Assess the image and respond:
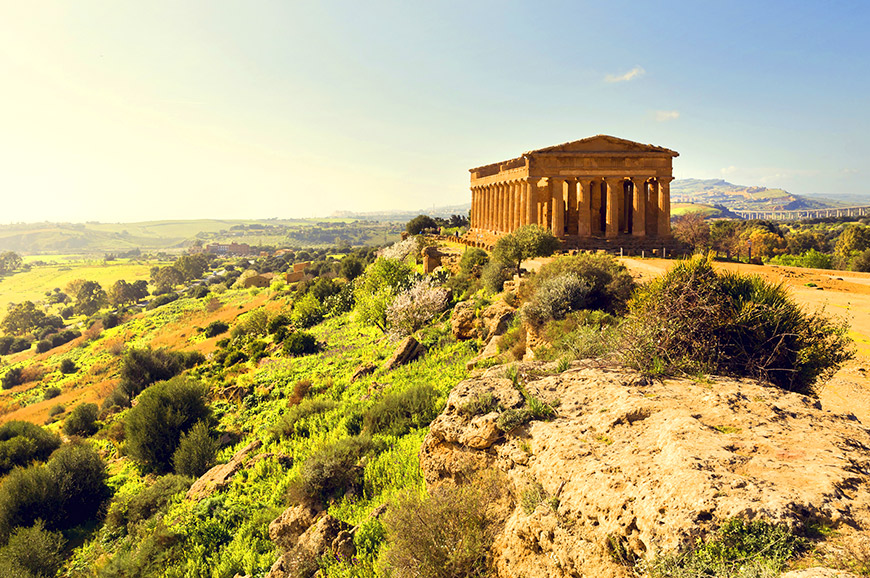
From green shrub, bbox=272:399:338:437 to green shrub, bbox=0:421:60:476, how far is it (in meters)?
11.5

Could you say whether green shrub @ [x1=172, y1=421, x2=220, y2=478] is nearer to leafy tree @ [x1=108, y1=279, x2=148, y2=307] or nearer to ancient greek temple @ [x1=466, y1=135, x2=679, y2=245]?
ancient greek temple @ [x1=466, y1=135, x2=679, y2=245]

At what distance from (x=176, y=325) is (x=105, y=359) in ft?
36.5

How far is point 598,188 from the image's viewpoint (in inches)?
1331

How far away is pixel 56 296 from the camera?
95125 mm

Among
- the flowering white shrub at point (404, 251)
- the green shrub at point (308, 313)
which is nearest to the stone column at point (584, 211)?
the flowering white shrub at point (404, 251)

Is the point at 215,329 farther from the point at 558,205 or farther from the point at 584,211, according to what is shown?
the point at 584,211

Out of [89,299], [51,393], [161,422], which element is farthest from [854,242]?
[89,299]

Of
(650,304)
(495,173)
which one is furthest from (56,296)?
(650,304)

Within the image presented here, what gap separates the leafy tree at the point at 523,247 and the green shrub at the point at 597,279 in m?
6.28

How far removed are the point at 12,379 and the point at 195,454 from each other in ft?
149

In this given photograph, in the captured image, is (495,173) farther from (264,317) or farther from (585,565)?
(585,565)

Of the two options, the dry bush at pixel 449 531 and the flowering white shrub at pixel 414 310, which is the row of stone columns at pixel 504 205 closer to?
the flowering white shrub at pixel 414 310

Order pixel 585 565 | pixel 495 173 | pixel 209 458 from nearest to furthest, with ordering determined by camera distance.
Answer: pixel 585 565
pixel 209 458
pixel 495 173

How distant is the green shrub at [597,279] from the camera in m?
14.2
